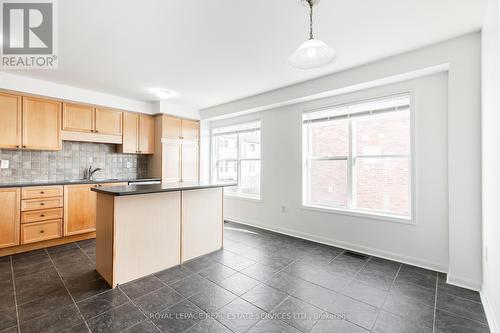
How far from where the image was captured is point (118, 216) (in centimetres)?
237

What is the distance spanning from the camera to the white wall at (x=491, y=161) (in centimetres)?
169

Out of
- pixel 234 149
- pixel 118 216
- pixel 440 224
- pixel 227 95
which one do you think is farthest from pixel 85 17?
pixel 440 224

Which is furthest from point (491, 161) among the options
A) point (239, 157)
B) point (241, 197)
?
point (239, 157)

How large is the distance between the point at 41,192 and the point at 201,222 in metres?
2.55

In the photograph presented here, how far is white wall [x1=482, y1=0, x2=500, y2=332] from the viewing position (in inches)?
66.4

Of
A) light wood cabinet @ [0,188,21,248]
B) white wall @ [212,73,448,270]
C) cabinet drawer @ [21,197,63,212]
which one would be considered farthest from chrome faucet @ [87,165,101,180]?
white wall @ [212,73,448,270]

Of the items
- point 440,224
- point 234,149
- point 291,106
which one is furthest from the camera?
point 234,149

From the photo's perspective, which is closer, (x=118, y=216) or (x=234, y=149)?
(x=118, y=216)

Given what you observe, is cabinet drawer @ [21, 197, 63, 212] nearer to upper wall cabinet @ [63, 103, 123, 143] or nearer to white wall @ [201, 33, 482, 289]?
upper wall cabinet @ [63, 103, 123, 143]

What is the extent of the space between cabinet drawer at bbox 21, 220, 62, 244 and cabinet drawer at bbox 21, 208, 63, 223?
6cm

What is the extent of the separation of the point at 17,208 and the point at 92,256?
1320mm

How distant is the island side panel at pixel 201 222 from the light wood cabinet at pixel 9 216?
2499mm

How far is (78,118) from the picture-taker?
410 centimetres

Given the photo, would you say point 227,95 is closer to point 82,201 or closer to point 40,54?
point 40,54
